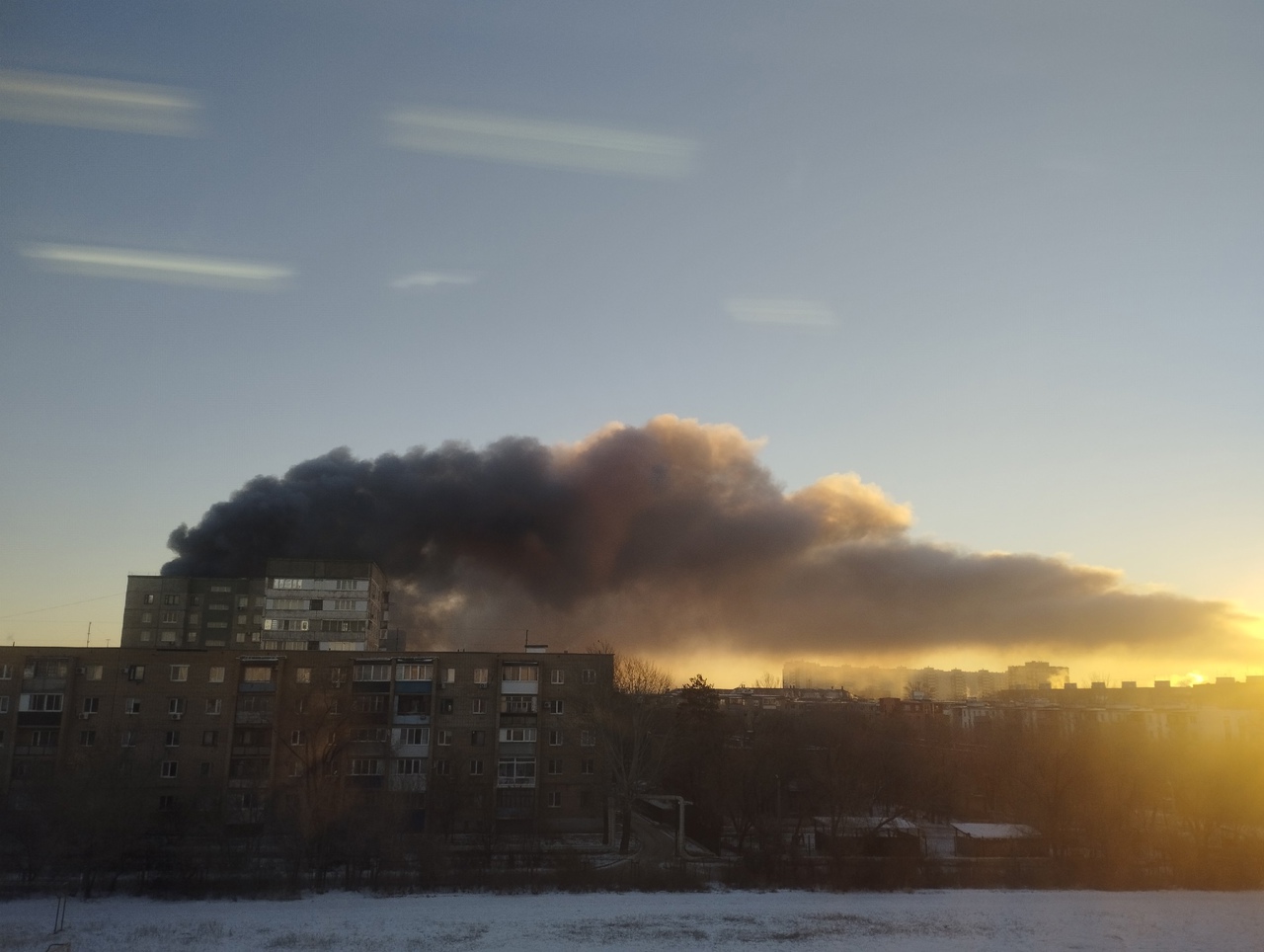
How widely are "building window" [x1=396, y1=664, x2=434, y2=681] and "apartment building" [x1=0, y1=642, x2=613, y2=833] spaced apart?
0.08 m

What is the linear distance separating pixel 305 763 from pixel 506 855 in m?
12.6

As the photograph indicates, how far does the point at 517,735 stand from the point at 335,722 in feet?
33.7

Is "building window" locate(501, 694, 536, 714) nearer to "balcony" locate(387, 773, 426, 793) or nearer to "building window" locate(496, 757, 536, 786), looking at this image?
"building window" locate(496, 757, 536, 786)

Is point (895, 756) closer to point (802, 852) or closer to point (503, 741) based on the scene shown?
point (802, 852)

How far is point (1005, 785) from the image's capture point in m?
71.1

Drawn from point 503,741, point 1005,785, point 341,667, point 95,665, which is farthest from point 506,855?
point 1005,785

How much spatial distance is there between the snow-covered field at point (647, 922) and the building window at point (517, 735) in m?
17.7

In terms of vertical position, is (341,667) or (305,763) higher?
(341,667)

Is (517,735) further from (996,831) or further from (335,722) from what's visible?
(996,831)

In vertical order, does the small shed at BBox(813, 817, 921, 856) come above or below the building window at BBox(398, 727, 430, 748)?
below

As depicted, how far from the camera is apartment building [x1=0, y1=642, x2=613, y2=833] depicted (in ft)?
173

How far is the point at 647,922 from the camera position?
3397 cm

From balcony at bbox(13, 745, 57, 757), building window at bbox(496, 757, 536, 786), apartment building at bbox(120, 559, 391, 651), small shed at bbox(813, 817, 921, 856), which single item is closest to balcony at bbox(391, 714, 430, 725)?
building window at bbox(496, 757, 536, 786)

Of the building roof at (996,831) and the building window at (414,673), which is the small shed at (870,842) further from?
the building window at (414,673)
